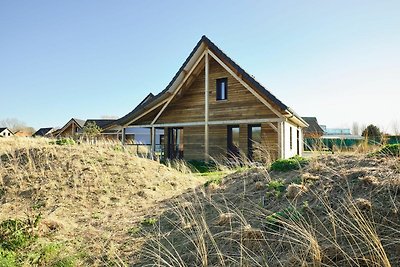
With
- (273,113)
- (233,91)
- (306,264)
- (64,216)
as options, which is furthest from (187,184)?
(233,91)

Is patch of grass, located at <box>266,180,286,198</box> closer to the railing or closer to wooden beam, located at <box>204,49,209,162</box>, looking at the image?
the railing

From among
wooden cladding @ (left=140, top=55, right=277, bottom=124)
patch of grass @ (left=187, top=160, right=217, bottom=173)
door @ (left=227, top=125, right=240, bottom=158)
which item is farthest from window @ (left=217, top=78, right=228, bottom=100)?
patch of grass @ (left=187, top=160, right=217, bottom=173)

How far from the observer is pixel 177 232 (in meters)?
4.23

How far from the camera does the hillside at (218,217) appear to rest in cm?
287

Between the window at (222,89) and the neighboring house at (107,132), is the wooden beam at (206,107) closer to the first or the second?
the window at (222,89)

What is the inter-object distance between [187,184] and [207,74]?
26.9 feet

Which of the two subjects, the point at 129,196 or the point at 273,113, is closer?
the point at 129,196

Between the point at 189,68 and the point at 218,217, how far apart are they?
12.6 metres

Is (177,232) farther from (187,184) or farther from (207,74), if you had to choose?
(207,74)

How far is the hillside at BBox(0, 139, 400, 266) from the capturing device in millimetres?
2865

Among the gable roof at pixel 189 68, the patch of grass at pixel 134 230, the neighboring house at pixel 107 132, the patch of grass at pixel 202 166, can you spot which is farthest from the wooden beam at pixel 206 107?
the patch of grass at pixel 134 230

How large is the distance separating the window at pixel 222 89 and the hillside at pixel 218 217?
9.09 metres

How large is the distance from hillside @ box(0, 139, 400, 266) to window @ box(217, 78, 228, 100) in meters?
9.09

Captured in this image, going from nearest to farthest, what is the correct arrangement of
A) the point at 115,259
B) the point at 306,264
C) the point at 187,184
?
the point at 306,264
the point at 115,259
the point at 187,184
